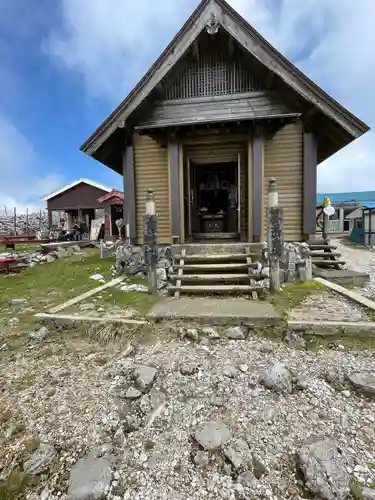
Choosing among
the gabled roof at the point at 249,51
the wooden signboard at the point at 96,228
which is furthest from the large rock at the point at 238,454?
the wooden signboard at the point at 96,228

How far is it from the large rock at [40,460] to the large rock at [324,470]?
176 centimetres

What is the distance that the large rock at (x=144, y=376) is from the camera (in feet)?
8.50

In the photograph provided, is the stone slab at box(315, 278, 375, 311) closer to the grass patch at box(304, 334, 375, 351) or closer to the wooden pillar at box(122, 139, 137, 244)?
the grass patch at box(304, 334, 375, 351)

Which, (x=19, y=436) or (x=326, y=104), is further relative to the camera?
(x=326, y=104)

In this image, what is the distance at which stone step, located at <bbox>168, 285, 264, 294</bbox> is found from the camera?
15.8 feet

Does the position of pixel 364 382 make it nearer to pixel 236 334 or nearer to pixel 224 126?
pixel 236 334

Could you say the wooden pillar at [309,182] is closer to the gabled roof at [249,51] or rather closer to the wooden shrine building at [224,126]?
the wooden shrine building at [224,126]

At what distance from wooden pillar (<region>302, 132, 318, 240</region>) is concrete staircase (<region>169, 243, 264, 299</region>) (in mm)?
1524

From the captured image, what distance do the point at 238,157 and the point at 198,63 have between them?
246cm

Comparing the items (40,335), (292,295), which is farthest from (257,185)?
(40,335)

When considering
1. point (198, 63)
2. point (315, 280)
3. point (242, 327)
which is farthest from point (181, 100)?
point (242, 327)

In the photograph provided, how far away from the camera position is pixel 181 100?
6684 mm

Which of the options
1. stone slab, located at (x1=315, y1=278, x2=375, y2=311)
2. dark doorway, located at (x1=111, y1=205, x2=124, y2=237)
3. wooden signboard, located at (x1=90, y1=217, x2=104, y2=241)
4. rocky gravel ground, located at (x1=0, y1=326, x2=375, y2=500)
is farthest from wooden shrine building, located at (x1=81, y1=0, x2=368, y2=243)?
wooden signboard, located at (x1=90, y1=217, x2=104, y2=241)

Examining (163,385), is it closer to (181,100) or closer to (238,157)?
(238,157)
